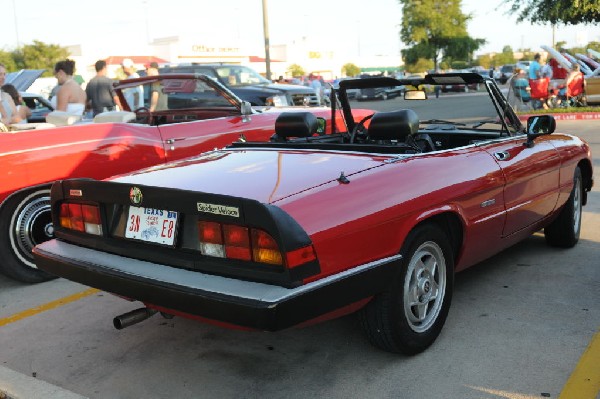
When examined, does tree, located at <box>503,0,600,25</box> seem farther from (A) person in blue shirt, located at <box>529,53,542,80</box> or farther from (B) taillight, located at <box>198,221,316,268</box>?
(B) taillight, located at <box>198,221,316,268</box>

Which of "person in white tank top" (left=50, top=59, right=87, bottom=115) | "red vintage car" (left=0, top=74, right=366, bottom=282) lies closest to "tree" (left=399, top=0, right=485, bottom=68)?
"person in white tank top" (left=50, top=59, right=87, bottom=115)

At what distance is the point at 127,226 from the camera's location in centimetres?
320

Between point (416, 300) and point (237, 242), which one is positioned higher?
point (237, 242)

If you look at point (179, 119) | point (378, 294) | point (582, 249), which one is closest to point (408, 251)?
point (378, 294)

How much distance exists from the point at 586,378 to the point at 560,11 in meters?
16.9

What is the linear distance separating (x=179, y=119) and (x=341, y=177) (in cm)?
384

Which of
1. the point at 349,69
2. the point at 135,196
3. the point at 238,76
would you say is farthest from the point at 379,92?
the point at 349,69

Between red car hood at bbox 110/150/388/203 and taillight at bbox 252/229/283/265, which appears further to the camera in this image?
red car hood at bbox 110/150/388/203

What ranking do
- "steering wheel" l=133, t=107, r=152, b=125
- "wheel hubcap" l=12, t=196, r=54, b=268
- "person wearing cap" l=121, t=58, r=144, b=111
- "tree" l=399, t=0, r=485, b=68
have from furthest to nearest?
"tree" l=399, t=0, r=485, b=68 < "person wearing cap" l=121, t=58, r=144, b=111 < "steering wheel" l=133, t=107, r=152, b=125 < "wheel hubcap" l=12, t=196, r=54, b=268

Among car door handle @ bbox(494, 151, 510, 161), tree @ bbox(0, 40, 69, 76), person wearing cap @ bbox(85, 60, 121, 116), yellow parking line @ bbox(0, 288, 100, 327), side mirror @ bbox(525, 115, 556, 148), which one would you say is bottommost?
yellow parking line @ bbox(0, 288, 100, 327)

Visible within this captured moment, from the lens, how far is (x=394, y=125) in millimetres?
3748

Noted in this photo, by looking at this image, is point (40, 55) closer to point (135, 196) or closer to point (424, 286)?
point (135, 196)

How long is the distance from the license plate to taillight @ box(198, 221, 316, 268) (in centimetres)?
19

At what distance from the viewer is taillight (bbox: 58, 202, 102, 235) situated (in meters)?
3.38
